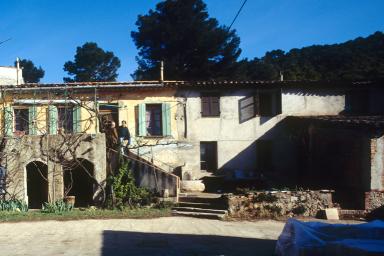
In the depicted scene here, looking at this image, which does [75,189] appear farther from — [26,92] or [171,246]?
[171,246]

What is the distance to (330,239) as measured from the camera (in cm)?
683

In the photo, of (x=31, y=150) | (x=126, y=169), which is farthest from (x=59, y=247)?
(x=31, y=150)

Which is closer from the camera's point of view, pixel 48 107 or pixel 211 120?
pixel 48 107

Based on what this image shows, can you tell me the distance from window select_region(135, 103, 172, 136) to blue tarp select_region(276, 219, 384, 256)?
12.2 m

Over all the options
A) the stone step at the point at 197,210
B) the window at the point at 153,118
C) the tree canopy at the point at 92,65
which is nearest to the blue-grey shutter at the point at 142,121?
the window at the point at 153,118

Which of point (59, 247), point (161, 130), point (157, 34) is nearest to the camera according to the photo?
point (59, 247)

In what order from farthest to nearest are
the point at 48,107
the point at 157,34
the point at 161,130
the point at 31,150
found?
the point at 157,34 < the point at 161,130 < the point at 48,107 < the point at 31,150

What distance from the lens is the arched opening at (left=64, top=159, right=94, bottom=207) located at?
55.4 feet

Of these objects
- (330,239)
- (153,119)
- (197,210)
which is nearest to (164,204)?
(197,210)

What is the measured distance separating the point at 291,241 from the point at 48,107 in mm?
14165

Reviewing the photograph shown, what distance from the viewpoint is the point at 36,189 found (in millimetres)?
18359

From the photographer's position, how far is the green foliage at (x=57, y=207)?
15.0 metres

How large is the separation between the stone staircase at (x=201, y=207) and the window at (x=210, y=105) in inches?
194

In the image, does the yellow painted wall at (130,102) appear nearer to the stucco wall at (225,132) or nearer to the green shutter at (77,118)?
the green shutter at (77,118)
